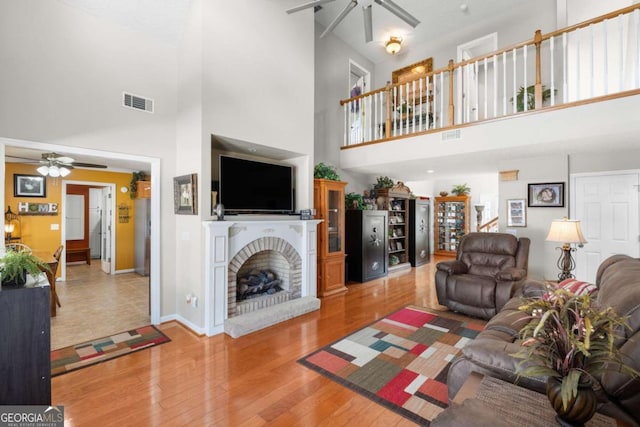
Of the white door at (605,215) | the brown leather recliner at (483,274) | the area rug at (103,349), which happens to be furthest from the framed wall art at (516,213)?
the area rug at (103,349)

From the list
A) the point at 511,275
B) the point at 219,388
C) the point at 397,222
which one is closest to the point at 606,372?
the point at 219,388

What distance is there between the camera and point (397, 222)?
7.40 meters

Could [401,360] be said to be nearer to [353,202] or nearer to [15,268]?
[15,268]

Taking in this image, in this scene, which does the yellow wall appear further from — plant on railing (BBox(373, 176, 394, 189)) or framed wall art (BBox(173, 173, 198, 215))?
plant on railing (BBox(373, 176, 394, 189))

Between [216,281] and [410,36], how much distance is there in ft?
21.1

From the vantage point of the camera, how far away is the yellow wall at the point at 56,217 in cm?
528

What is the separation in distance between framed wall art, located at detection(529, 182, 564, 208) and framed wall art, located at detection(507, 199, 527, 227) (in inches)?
5.7

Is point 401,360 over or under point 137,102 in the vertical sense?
under

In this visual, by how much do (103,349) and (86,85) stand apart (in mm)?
2812

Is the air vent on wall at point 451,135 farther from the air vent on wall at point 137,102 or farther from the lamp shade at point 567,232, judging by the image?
the air vent on wall at point 137,102

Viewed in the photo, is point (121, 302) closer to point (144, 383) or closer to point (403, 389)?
point (144, 383)

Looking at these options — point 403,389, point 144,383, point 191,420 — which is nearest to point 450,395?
point 403,389

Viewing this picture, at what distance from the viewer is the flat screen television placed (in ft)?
12.6

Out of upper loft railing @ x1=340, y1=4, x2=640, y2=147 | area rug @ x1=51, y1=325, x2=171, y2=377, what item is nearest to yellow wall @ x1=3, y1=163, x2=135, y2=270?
area rug @ x1=51, y1=325, x2=171, y2=377
